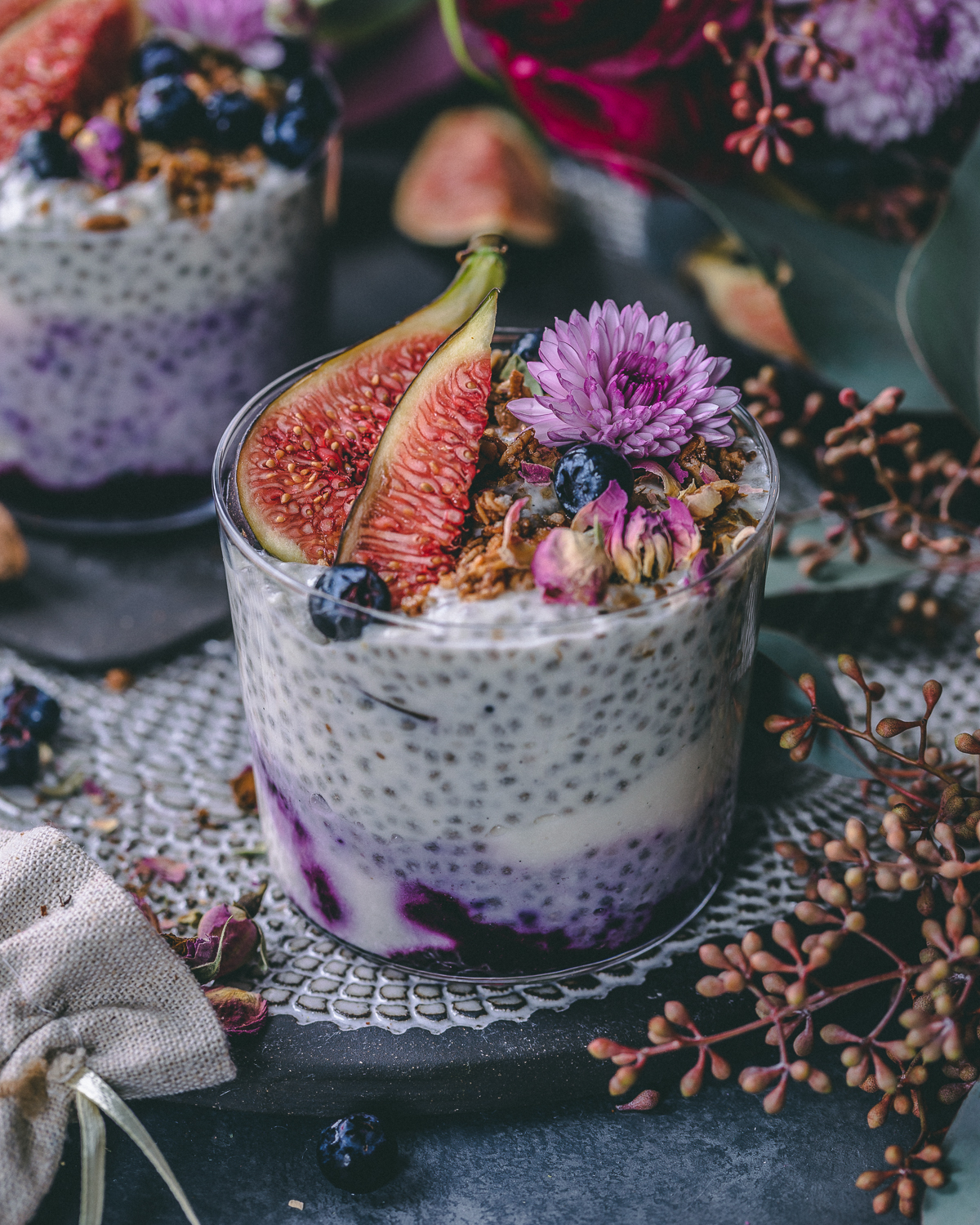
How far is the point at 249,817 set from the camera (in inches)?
51.3

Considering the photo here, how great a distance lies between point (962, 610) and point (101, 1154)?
3.66 feet

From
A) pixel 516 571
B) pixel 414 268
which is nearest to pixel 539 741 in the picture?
pixel 516 571

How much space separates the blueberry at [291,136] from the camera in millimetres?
1563

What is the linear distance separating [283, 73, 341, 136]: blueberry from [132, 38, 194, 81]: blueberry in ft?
0.46

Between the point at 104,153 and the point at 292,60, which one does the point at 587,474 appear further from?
the point at 292,60

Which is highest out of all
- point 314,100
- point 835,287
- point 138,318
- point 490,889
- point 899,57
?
point 899,57

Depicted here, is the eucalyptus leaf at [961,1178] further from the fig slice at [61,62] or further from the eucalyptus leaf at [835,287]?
the fig slice at [61,62]

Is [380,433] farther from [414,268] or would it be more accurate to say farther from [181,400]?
[414,268]

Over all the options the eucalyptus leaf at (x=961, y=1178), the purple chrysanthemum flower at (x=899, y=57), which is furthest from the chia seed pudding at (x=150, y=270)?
the eucalyptus leaf at (x=961, y=1178)

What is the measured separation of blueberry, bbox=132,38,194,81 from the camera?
161 cm

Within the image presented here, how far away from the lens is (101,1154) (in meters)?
0.97

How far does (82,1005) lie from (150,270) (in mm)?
899

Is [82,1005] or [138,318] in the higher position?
[138,318]

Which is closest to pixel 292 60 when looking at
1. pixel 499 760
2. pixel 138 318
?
pixel 138 318
